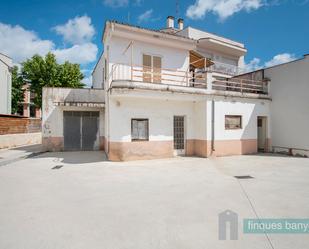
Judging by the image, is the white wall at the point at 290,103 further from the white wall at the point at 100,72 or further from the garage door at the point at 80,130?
the garage door at the point at 80,130

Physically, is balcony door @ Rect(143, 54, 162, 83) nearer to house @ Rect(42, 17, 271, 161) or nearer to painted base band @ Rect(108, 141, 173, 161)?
house @ Rect(42, 17, 271, 161)

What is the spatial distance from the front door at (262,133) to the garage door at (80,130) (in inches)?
512

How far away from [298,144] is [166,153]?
8.77 meters

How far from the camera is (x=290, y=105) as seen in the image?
523 inches

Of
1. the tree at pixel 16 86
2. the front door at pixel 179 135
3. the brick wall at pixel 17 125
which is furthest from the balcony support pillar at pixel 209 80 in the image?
A: the tree at pixel 16 86

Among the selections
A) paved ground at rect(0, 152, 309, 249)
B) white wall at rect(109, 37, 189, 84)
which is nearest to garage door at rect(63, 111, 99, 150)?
white wall at rect(109, 37, 189, 84)

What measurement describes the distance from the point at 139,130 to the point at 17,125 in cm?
1324

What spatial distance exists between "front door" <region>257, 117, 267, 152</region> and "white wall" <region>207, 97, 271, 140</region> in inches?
16.8

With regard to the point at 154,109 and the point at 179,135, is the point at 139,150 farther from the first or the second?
the point at 179,135

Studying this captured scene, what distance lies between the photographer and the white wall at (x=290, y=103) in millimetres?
12492

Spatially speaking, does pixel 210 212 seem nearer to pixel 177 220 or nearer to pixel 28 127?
pixel 177 220

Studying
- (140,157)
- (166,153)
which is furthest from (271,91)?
(140,157)

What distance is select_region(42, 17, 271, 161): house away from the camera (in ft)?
36.4

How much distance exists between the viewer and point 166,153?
478 inches
